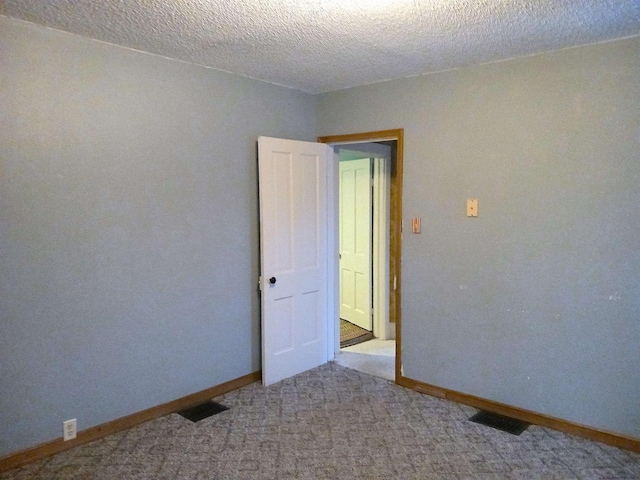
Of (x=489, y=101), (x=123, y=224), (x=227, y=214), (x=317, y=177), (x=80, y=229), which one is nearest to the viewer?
(x=80, y=229)

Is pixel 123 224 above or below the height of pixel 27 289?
above

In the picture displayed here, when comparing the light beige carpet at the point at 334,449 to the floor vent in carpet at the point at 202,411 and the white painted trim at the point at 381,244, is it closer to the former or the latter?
the floor vent in carpet at the point at 202,411

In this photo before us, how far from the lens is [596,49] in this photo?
2.68 metres

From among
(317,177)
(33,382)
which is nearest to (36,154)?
(33,382)

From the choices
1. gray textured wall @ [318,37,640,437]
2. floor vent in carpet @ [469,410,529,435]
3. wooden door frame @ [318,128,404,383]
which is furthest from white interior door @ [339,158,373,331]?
floor vent in carpet @ [469,410,529,435]

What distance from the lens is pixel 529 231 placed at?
2.98m

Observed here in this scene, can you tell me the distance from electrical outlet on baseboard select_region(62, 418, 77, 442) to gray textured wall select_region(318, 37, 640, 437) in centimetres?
235

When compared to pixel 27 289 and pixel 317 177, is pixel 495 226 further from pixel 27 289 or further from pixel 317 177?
pixel 27 289

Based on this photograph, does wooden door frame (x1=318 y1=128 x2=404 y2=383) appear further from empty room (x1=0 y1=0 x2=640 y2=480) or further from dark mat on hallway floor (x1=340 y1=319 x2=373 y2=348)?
dark mat on hallway floor (x1=340 y1=319 x2=373 y2=348)

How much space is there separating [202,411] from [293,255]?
1.37 metres

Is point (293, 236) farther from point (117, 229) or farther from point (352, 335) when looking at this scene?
point (352, 335)

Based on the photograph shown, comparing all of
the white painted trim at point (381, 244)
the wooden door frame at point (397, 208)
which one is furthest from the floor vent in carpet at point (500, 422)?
the white painted trim at point (381, 244)

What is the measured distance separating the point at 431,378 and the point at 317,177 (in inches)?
74.5

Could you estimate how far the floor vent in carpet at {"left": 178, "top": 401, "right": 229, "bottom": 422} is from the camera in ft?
10.2
